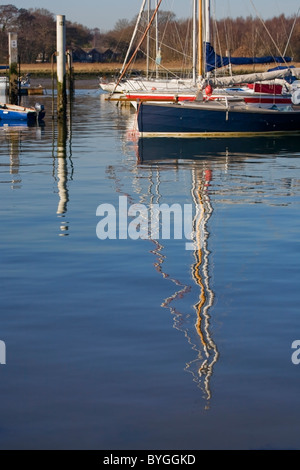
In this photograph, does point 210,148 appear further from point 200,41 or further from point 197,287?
point 197,287

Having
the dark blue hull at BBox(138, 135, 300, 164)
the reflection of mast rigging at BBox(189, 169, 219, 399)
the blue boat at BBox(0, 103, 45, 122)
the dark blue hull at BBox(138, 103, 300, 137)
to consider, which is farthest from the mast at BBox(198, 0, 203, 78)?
the reflection of mast rigging at BBox(189, 169, 219, 399)

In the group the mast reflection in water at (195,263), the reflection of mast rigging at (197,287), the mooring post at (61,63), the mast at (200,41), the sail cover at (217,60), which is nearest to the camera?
the reflection of mast rigging at (197,287)

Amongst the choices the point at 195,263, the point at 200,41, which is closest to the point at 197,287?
the point at 195,263

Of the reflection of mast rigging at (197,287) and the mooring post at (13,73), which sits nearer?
the reflection of mast rigging at (197,287)

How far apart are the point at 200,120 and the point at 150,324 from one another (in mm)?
23416

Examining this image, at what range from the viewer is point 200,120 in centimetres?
3161

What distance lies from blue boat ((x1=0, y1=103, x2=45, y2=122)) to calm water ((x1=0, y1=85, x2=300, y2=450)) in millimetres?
21907

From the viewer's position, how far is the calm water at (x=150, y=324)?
21.0 ft

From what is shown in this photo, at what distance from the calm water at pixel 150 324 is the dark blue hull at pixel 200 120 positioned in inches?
506

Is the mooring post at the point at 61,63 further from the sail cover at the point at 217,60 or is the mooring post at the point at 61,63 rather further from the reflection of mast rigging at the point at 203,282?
the reflection of mast rigging at the point at 203,282

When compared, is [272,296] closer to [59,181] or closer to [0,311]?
[0,311]

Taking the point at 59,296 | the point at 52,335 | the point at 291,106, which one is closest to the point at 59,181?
the point at 59,296

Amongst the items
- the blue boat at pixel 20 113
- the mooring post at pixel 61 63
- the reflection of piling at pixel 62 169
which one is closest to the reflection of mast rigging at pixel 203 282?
the reflection of piling at pixel 62 169

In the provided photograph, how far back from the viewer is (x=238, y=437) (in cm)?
616
